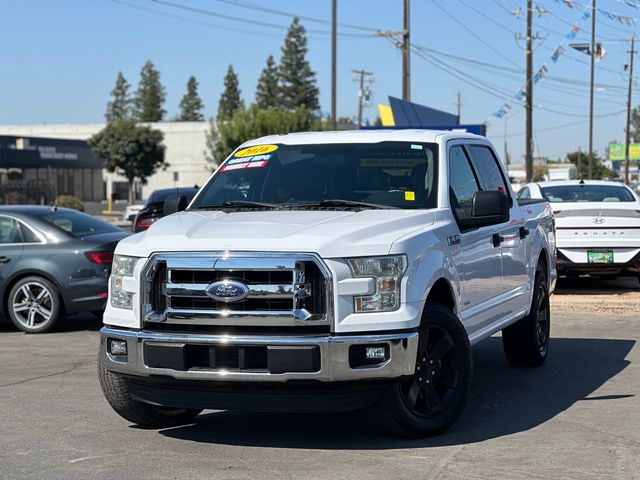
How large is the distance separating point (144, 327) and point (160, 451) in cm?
74

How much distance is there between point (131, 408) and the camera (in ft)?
21.9

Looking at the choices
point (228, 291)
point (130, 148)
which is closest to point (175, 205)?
point (228, 291)

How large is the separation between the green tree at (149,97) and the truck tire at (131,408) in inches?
4518

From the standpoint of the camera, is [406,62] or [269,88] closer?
[406,62]

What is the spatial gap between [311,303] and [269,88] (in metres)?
98.3

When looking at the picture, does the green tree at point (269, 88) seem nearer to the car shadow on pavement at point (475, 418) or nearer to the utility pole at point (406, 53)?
the utility pole at point (406, 53)

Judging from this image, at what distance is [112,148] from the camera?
79688 mm

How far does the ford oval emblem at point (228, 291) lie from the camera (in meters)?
5.90

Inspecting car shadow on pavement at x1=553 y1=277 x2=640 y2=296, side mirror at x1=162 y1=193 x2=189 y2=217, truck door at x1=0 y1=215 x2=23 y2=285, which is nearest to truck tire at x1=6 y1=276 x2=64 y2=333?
truck door at x1=0 y1=215 x2=23 y2=285

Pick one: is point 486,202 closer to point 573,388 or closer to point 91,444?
point 573,388

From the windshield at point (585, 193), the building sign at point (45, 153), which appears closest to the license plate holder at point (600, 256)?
the windshield at point (585, 193)

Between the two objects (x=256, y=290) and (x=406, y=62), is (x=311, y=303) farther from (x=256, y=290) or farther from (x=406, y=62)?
(x=406, y=62)

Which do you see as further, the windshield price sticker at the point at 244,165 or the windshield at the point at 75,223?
the windshield at the point at 75,223

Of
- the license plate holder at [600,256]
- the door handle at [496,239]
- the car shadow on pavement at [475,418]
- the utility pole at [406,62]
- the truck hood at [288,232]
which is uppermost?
the utility pole at [406,62]
